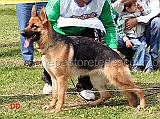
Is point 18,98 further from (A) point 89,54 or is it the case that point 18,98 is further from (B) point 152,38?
(B) point 152,38

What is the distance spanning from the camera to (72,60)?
5270 millimetres

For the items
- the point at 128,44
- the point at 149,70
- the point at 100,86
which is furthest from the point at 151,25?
the point at 100,86

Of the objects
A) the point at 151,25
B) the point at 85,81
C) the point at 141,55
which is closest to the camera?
the point at 85,81

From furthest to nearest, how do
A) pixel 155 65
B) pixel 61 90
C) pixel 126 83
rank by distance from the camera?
pixel 155 65
pixel 126 83
pixel 61 90

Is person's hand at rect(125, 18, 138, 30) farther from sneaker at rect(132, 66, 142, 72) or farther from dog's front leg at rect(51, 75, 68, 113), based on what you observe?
dog's front leg at rect(51, 75, 68, 113)

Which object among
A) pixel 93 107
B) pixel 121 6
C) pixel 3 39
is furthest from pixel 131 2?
pixel 3 39

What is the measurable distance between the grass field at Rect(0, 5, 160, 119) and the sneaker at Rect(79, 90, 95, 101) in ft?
0.24

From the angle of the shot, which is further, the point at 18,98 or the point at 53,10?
the point at 18,98

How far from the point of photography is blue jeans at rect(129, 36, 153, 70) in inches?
301

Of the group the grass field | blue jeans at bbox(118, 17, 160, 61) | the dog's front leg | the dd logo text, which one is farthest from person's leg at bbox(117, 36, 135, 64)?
the dd logo text

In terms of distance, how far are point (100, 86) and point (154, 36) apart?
2.56m

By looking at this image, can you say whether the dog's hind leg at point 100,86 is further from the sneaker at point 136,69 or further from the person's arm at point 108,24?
the sneaker at point 136,69

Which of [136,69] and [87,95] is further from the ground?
[87,95]

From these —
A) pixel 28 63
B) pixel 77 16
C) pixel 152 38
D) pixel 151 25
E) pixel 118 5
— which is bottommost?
pixel 28 63
